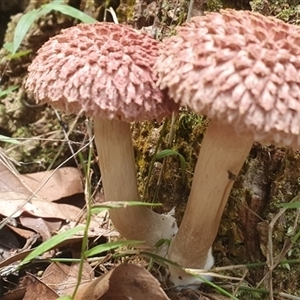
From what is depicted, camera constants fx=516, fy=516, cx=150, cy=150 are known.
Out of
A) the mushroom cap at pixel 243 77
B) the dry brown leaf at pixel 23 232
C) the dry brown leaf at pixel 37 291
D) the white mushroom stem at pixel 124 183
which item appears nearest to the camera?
the mushroom cap at pixel 243 77

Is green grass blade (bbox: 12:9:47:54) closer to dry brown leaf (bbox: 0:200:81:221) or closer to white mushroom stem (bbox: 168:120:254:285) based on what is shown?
dry brown leaf (bbox: 0:200:81:221)

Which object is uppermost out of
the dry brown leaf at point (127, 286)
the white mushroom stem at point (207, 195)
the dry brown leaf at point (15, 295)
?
the white mushroom stem at point (207, 195)

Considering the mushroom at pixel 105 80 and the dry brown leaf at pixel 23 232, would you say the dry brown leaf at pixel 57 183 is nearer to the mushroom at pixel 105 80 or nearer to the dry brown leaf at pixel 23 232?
the dry brown leaf at pixel 23 232

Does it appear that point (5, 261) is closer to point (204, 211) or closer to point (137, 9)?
point (204, 211)

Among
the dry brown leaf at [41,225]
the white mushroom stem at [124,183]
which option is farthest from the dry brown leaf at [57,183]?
the white mushroom stem at [124,183]

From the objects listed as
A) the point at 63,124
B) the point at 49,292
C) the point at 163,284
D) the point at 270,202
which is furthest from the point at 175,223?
the point at 63,124
